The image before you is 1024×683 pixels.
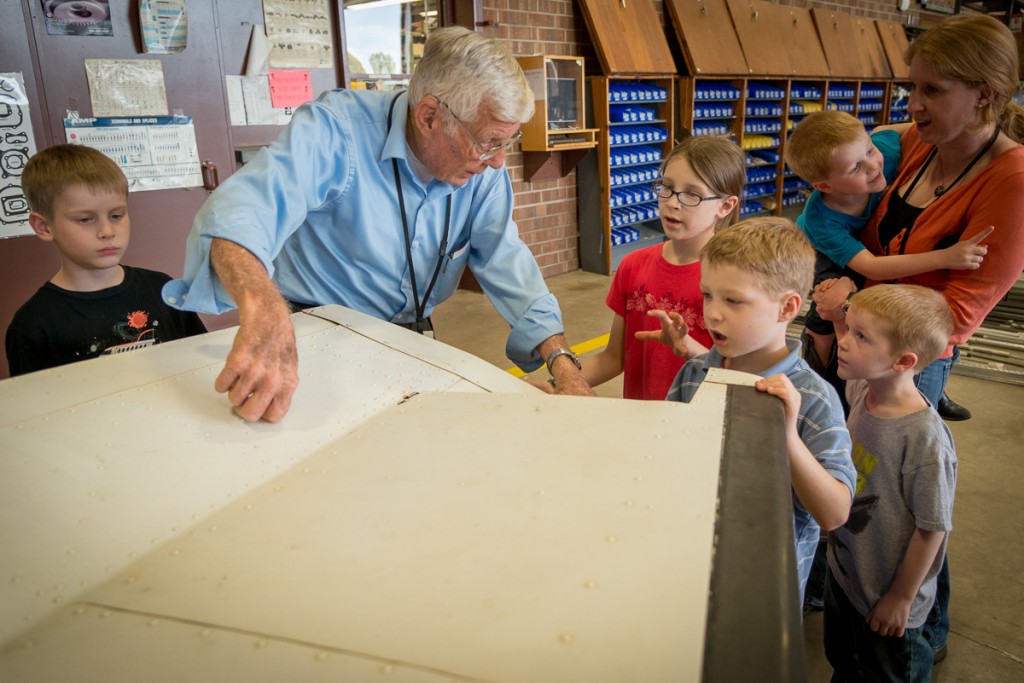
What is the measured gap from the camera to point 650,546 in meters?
0.62

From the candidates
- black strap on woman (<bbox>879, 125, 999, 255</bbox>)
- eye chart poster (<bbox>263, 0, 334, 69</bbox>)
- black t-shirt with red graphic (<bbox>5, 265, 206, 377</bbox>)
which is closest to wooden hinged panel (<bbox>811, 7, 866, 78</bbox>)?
eye chart poster (<bbox>263, 0, 334, 69</bbox>)

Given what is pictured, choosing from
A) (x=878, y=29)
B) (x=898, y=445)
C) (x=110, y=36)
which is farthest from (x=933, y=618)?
(x=878, y=29)

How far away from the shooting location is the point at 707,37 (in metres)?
6.39

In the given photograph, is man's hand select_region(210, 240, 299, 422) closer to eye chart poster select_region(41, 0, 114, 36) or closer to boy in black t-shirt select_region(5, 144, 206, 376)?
boy in black t-shirt select_region(5, 144, 206, 376)

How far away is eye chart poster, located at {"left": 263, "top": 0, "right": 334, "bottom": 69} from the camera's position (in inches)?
145

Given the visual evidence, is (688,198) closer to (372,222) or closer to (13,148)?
(372,222)

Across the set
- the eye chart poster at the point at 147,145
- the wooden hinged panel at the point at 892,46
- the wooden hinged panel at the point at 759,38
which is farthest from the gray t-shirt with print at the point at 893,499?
the wooden hinged panel at the point at 892,46

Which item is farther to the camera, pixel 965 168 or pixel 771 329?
pixel 965 168

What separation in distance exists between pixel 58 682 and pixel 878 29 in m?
11.2

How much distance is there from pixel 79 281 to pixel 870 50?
10015 mm

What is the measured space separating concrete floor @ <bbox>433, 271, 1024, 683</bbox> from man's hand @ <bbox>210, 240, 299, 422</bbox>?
5.13ft

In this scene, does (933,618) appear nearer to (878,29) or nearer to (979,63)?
(979,63)

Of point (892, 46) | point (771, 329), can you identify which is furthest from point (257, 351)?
point (892, 46)

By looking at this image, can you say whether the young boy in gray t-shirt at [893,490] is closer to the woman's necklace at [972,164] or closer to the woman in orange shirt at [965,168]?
the woman in orange shirt at [965,168]
